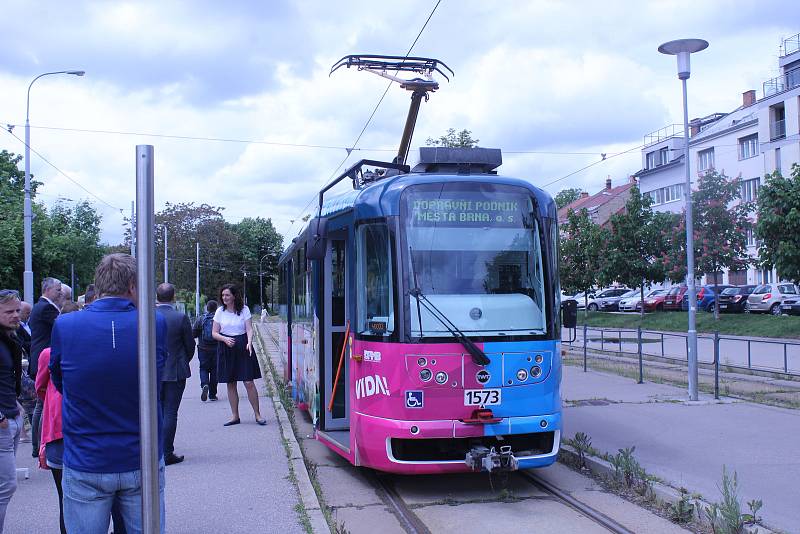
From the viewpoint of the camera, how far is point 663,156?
60.2 meters

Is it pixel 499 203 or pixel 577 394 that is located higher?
pixel 499 203

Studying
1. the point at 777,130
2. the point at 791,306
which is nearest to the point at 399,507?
the point at 791,306

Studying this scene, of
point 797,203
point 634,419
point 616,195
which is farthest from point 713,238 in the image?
point 616,195

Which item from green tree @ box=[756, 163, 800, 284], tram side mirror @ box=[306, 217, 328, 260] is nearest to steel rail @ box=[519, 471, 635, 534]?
tram side mirror @ box=[306, 217, 328, 260]

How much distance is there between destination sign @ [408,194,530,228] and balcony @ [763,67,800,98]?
135ft

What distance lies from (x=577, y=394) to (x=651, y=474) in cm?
629

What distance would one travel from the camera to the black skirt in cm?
1016

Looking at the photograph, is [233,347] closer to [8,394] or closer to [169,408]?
[169,408]

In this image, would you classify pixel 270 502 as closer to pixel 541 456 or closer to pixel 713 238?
pixel 541 456

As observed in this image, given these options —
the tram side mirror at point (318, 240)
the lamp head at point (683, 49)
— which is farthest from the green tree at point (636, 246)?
the tram side mirror at point (318, 240)

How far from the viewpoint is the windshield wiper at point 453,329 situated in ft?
22.4

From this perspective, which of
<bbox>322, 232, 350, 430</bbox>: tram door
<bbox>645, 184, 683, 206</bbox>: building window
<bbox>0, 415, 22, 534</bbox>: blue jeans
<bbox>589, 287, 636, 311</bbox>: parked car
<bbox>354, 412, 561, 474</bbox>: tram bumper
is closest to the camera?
<bbox>0, 415, 22, 534</bbox>: blue jeans

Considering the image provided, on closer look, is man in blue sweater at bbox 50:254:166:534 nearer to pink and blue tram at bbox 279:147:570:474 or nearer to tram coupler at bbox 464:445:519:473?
pink and blue tram at bbox 279:147:570:474

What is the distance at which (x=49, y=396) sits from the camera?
4613 millimetres
